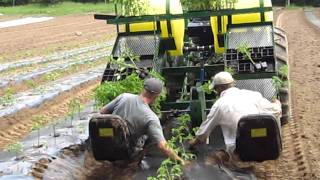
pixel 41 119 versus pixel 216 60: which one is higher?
pixel 216 60

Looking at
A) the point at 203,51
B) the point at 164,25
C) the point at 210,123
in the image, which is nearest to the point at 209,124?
the point at 210,123

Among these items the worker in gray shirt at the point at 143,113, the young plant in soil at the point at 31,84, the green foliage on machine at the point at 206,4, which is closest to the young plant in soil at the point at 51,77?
the young plant in soil at the point at 31,84

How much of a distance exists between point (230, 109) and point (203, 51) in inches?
112

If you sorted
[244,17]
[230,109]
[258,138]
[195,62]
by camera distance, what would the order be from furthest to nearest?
[195,62] → [244,17] → [230,109] → [258,138]

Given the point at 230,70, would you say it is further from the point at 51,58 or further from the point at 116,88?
the point at 51,58

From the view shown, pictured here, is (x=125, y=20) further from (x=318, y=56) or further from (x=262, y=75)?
(x=318, y=56)

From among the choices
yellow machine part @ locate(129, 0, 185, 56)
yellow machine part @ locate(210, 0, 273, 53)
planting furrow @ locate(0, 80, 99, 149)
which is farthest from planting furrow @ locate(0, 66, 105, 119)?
yellow machine part @ locate(210, 0, 273, 53)

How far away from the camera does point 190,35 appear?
9.22 meters

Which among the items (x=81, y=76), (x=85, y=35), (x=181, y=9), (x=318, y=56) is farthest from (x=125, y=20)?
(x=85, y=35)

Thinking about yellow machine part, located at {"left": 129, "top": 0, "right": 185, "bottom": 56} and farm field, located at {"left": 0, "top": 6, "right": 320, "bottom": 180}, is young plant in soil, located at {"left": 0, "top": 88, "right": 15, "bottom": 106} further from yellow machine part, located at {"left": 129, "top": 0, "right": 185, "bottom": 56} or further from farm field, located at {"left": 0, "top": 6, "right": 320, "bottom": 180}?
yellow machine part, located at {"left": 129, "top": 0, "right": 185, "bottom": 56}

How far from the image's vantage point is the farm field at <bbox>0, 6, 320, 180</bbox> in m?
6.89

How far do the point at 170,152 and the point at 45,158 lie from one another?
149 cm

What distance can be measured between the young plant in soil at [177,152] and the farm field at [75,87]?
0.57 m

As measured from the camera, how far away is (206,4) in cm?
799
